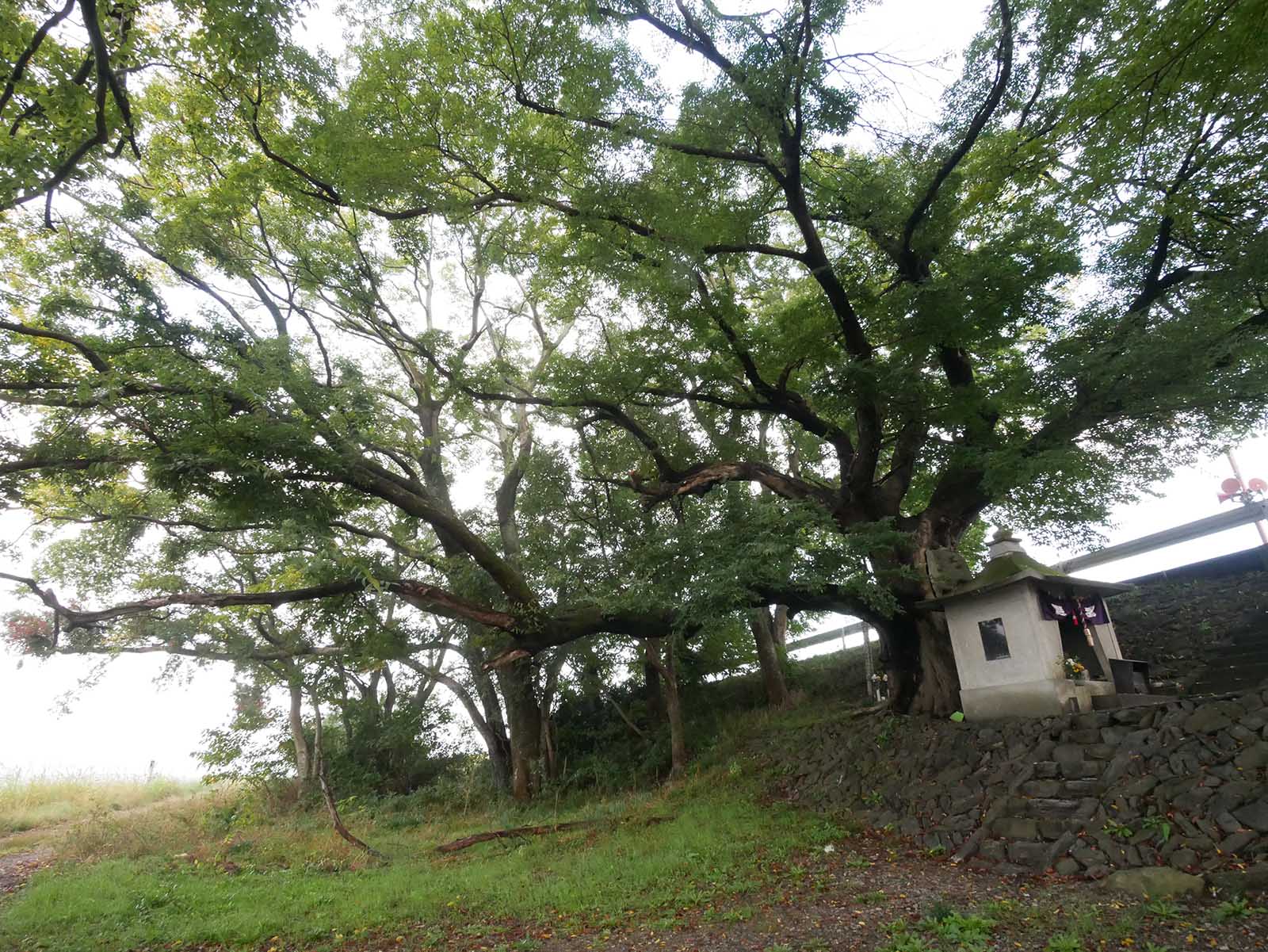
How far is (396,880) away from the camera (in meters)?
Result: 7.47

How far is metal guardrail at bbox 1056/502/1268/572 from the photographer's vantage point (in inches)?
426

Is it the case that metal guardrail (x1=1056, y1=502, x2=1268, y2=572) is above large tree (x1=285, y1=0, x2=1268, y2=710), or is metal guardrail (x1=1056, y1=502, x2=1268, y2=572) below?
below

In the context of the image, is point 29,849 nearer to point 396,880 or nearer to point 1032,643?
point 396,880

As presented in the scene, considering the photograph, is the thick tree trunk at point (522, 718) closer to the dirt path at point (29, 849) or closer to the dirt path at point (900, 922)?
the dirt path at point (29, 849)

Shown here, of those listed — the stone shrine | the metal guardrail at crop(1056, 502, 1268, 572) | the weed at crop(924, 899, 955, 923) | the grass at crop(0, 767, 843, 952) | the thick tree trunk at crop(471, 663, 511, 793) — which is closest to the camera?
the weed at crop(924, 899, 955, 923)

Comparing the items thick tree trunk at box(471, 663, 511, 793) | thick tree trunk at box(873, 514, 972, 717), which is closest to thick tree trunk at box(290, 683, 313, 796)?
thick tree trunk at box(471, 663, 511, 793)

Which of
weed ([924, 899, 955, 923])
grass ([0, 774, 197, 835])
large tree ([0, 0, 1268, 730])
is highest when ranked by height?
large tree ([0, 0, 1268, 730])

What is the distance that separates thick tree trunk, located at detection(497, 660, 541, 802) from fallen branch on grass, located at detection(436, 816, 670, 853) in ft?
12.6

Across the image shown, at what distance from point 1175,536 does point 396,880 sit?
1357cm

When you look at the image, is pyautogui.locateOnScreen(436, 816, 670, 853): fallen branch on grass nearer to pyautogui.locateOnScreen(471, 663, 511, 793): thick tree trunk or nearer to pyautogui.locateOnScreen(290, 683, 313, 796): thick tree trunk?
pyautogui.locateOnScreen(471, 663, 511, 793): thick tree trunk

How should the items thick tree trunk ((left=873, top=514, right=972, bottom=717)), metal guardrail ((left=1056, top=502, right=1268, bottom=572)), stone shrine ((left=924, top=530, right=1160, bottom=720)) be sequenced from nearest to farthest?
stone shrine ((left=924, top=530, right=1160, bottom=720))
thick tree trunk ((left=873, top=514, right=972, bottom=717))
metal guardrail ((left=1056, top=502, right=1268, bottom=572))

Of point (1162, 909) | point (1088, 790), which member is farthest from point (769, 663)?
point (1162, 909)

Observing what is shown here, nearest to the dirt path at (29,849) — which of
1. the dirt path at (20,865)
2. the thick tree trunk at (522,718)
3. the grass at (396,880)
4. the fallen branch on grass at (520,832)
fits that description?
the dirt path at (20,865)

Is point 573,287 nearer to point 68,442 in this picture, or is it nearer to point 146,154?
point 146,154
